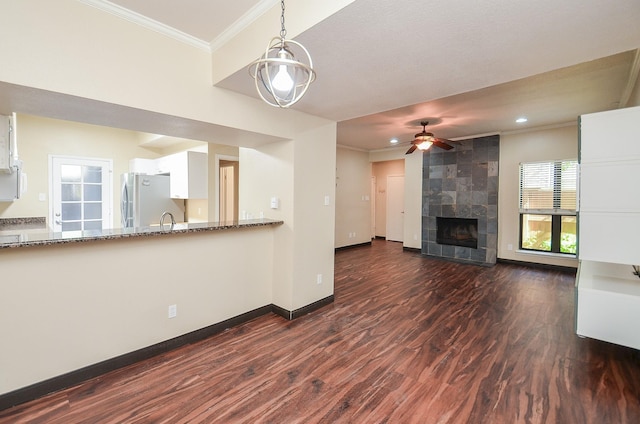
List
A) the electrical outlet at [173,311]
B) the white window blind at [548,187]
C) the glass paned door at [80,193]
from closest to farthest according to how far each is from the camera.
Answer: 1. the electrical outlet at [173,311]
2. the white window blind at [548,187]
3. the glass paned door at [80,193]

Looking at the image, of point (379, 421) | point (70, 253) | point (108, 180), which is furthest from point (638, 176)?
point (108, 180)

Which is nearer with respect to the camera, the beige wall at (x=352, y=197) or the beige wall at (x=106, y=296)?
the beige wall at (x=106, y=296)

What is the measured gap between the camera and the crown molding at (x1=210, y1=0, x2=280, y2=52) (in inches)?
79.7

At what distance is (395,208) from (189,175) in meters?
5.79

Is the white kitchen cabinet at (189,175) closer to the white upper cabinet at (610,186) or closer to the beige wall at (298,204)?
the beige wall at (298,204)

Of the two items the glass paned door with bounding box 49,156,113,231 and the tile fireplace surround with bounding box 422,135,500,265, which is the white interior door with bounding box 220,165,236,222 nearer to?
the glass paned door with bounding box 49,156,113,231

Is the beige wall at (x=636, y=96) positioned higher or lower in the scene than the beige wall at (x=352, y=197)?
higher

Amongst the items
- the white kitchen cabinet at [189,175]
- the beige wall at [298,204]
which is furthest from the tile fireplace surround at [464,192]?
the white kitchen cabinet at [189,175]

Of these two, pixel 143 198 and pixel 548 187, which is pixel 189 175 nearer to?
pixel 143 198

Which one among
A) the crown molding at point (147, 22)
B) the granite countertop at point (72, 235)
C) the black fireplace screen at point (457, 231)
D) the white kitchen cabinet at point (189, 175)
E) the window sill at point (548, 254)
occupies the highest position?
the crown molding at point (147, 22)

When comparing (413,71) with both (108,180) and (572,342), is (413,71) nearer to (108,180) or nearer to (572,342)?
(572,342)

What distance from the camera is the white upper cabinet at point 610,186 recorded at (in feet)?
6.63

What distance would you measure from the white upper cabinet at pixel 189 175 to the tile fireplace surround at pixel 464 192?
4796mm

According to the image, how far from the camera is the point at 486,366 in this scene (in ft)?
7.85
